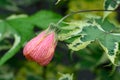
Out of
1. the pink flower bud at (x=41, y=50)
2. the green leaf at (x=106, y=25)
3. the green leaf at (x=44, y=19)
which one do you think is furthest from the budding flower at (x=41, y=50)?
the green leaf at (x=44, y=19)

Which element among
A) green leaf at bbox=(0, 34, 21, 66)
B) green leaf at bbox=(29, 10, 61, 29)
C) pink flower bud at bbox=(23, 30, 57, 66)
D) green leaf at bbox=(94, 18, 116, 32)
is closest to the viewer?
pink flower bud at bbox=(23, 30, 57, 66)

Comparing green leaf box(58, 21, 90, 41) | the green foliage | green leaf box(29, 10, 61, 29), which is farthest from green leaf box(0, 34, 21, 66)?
green leaf box(58, 21, 90, 41)

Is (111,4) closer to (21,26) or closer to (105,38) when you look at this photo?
(105,38)

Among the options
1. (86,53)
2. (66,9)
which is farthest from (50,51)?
(66,9)

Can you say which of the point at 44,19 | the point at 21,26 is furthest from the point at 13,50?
the point at 44,19

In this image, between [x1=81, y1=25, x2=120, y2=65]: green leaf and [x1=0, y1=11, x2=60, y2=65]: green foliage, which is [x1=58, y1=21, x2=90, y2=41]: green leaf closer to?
[x1=81, y1=25, x2=120, y2=65]: green leaf

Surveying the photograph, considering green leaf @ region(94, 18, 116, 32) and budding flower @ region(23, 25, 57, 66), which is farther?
green leaf @ region(94, 18, 116, 32)
